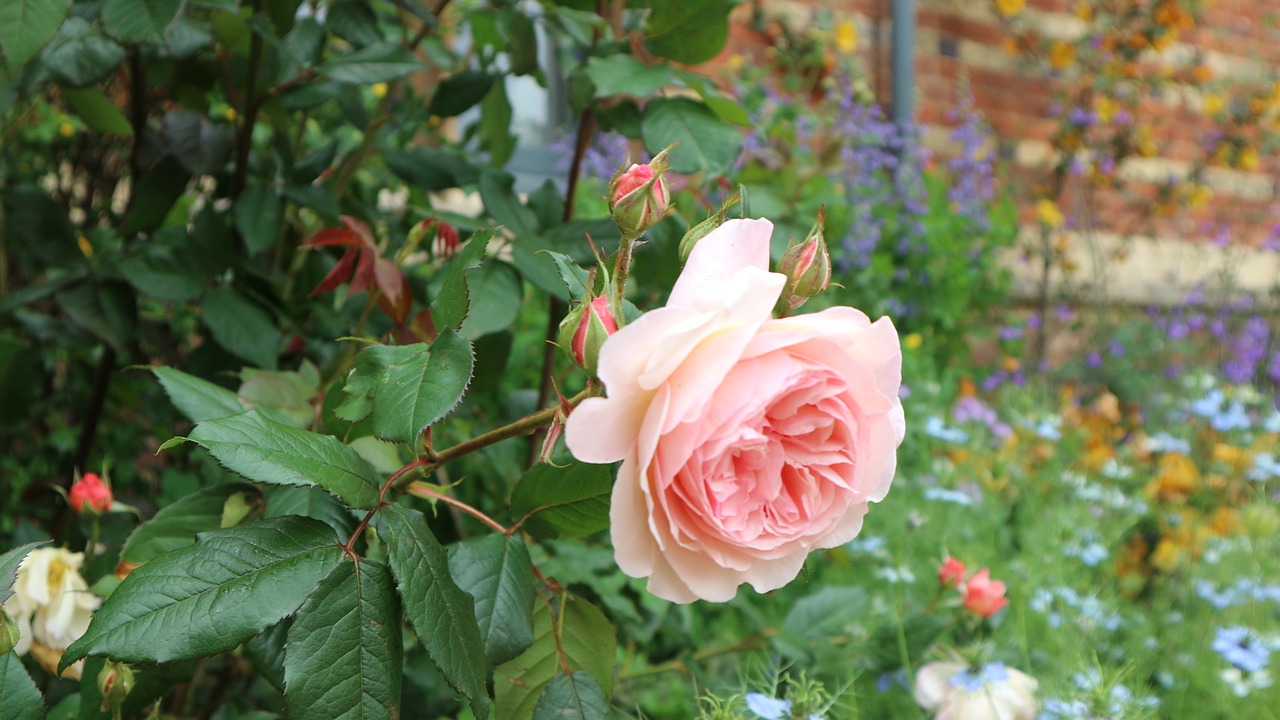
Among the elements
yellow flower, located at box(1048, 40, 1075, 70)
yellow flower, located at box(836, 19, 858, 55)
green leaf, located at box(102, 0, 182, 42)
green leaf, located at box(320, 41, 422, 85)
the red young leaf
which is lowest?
yellow flower, located at box(1048, 40, 1075, 70)

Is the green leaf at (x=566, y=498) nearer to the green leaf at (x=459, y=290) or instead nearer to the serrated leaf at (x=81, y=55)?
the green leaf at (x=459, y=290)

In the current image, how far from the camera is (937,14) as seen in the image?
11.6ft

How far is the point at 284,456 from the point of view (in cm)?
47

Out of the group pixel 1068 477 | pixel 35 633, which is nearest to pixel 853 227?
pixel 1068 477

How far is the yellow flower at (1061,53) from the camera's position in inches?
145

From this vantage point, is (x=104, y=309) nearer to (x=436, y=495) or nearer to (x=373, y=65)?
(x=373, y=65)

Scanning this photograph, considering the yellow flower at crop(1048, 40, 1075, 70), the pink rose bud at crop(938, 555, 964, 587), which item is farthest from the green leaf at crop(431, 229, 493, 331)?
the yellow flower at crop(1048, 40, 1075, 70)

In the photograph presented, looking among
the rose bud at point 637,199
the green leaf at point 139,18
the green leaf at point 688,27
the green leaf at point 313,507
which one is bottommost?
the green leaf at point 313,507

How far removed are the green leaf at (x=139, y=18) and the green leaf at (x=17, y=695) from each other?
1.44 ft

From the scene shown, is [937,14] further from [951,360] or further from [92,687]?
[92,687]

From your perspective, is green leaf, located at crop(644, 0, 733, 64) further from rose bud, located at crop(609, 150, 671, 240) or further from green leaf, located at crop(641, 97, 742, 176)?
rose bud, located at crop(609, 150, 671, 240)

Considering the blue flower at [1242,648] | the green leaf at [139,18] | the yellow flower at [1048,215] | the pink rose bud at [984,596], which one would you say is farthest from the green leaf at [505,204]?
the yellow flower at [1048,215]

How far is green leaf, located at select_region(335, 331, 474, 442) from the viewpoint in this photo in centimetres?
47

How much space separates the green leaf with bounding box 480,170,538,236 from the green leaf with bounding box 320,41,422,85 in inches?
5.1
